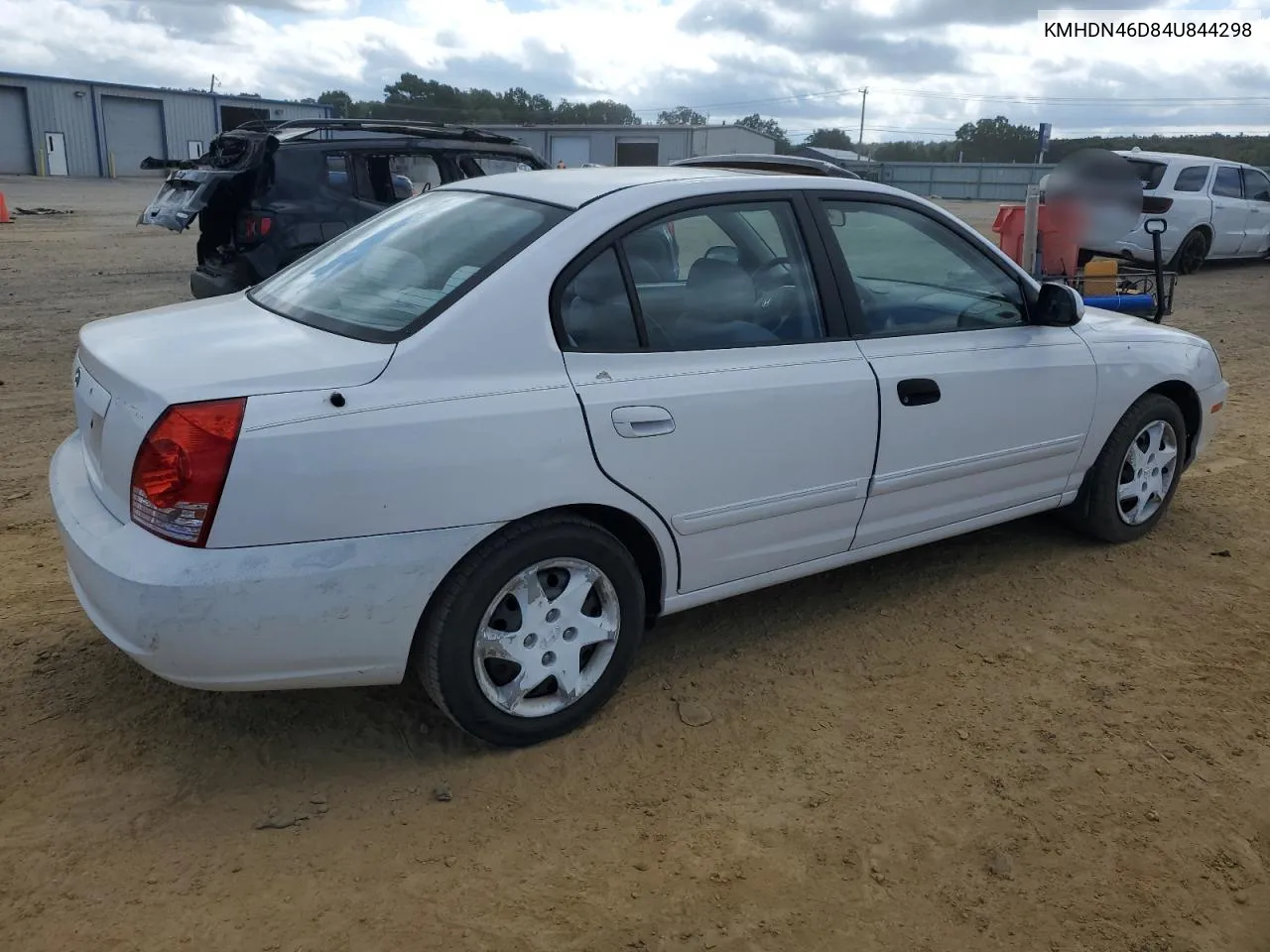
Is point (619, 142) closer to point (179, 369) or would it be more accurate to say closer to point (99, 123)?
point (99, 123)

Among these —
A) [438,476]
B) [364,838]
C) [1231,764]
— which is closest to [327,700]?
[364,838]

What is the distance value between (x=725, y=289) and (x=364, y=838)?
1990 millimetres

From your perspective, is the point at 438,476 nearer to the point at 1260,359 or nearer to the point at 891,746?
the point at 891,746

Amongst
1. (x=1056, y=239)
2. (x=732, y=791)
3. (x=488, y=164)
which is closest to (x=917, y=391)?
(x=732, y=791)

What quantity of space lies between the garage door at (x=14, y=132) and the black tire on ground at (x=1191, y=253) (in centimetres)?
4238

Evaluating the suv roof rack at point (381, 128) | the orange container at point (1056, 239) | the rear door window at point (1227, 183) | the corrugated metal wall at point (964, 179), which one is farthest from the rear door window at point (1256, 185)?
the corrugated metal wall at point (964, 179)

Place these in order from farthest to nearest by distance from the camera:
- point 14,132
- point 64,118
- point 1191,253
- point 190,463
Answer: point 64,118 → point 14,132 → point 1191,253 → point 190,463

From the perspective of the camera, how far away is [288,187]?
818cm

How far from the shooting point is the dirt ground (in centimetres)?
243

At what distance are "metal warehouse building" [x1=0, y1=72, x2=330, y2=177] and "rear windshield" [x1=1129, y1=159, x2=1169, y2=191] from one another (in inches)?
1480

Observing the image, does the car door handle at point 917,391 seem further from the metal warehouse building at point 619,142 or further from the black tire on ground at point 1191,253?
the metal warehouse building at point 619,142

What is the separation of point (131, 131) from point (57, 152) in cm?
415

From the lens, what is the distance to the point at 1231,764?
3059 millimetres

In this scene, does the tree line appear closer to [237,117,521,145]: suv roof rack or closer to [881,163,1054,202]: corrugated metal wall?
[881,163,1054,202]: corrugated metal wall
